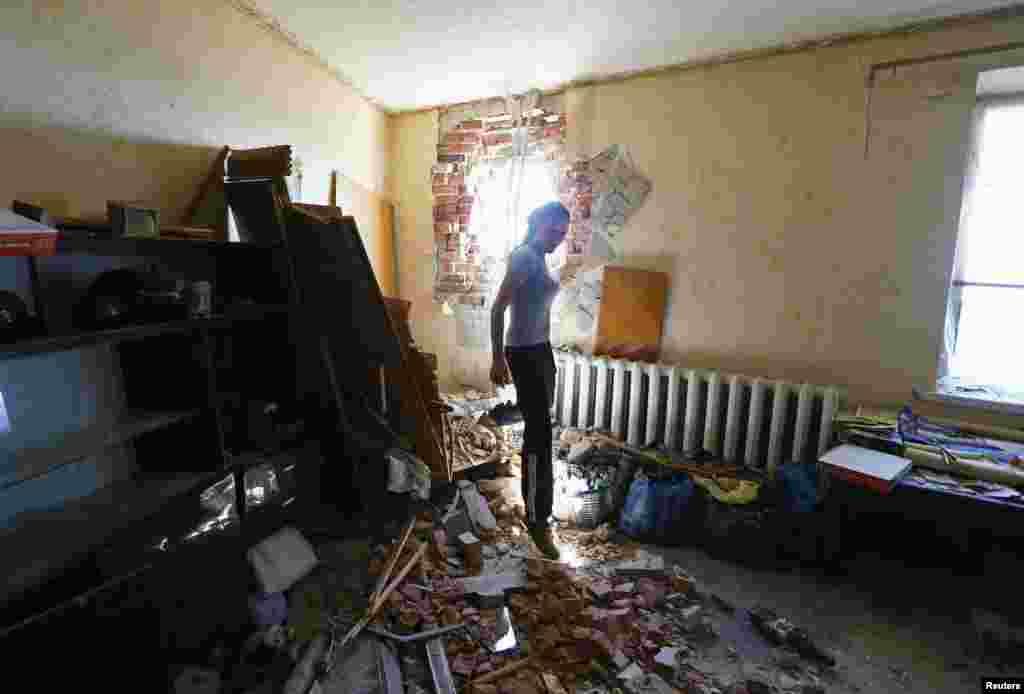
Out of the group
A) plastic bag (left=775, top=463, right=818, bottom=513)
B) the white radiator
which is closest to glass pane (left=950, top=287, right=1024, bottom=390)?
the white radiator

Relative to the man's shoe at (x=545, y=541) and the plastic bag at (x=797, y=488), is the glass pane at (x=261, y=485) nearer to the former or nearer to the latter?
the man's shoe at (x=545, y=541)

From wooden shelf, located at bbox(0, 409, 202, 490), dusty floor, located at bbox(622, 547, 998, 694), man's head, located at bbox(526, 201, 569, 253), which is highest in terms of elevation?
man's head, located at bbox(526, 201, 569, 253)

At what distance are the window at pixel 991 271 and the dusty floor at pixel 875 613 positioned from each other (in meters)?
1.06

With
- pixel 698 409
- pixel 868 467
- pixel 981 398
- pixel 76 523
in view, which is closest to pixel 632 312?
pixel 698 409

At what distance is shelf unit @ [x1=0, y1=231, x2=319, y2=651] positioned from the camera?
1.45 meters

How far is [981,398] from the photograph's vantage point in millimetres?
2457

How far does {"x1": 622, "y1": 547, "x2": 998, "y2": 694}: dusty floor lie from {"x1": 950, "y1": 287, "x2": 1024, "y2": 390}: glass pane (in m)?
1.14

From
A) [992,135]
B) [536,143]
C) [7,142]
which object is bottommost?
[7,142]

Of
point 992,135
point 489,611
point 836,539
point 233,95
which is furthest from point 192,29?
point 992,135

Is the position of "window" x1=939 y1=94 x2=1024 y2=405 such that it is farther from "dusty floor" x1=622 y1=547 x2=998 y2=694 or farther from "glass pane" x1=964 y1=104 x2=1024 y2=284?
"dusty floor" x1=622 y1=547 x2=998 y2=694

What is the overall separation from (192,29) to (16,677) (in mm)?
2641

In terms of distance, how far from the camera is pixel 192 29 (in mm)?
2275

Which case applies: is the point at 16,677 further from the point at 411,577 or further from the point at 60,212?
the point at 60,212

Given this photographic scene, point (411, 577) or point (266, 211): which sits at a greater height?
point (266, 211)
